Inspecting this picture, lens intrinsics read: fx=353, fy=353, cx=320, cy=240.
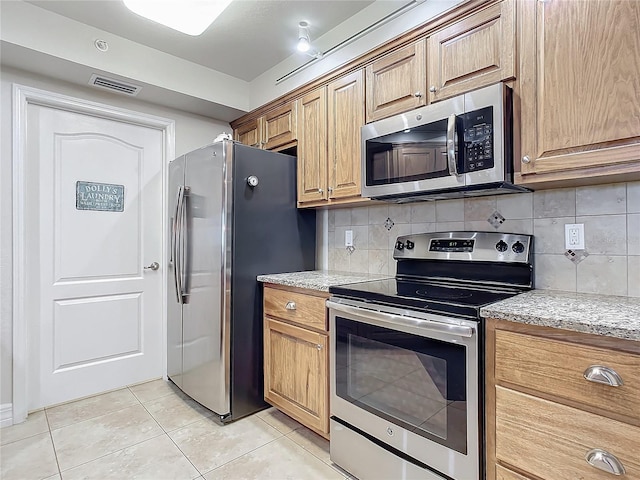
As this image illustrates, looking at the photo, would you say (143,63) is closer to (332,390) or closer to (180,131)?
(180,131)

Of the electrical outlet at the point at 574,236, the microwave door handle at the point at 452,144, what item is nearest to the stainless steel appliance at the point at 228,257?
the microwave door handle at the point at 452,144

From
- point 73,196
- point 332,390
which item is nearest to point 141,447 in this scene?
point 332,390

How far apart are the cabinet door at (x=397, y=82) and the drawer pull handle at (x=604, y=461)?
151 cm

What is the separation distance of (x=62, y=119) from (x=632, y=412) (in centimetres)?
336

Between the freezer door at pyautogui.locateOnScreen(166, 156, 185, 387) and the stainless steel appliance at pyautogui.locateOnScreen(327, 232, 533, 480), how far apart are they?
1.36 metres

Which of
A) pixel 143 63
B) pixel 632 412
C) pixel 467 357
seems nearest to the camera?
pixel 632 412

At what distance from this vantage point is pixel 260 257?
7.63 feet

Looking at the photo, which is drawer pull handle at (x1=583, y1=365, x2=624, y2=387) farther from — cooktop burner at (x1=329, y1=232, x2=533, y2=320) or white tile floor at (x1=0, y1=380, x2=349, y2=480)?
white tile floor at (x1=0, y1=380, x2=349, y2=480)

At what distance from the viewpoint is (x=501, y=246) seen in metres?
1.70

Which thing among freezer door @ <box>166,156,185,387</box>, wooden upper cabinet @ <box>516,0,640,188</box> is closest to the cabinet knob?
freezer door @ <box>166,156,185,387</box>

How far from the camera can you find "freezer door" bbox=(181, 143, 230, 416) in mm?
2166

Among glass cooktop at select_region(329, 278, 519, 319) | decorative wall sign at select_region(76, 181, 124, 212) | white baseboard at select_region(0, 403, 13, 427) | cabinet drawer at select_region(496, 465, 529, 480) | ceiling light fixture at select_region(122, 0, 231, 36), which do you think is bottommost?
white baseboard at select_region(0, 403, 13, 427)

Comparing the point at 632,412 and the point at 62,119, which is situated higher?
the point at 62,119

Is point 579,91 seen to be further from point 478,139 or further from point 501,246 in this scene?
point 501,246
